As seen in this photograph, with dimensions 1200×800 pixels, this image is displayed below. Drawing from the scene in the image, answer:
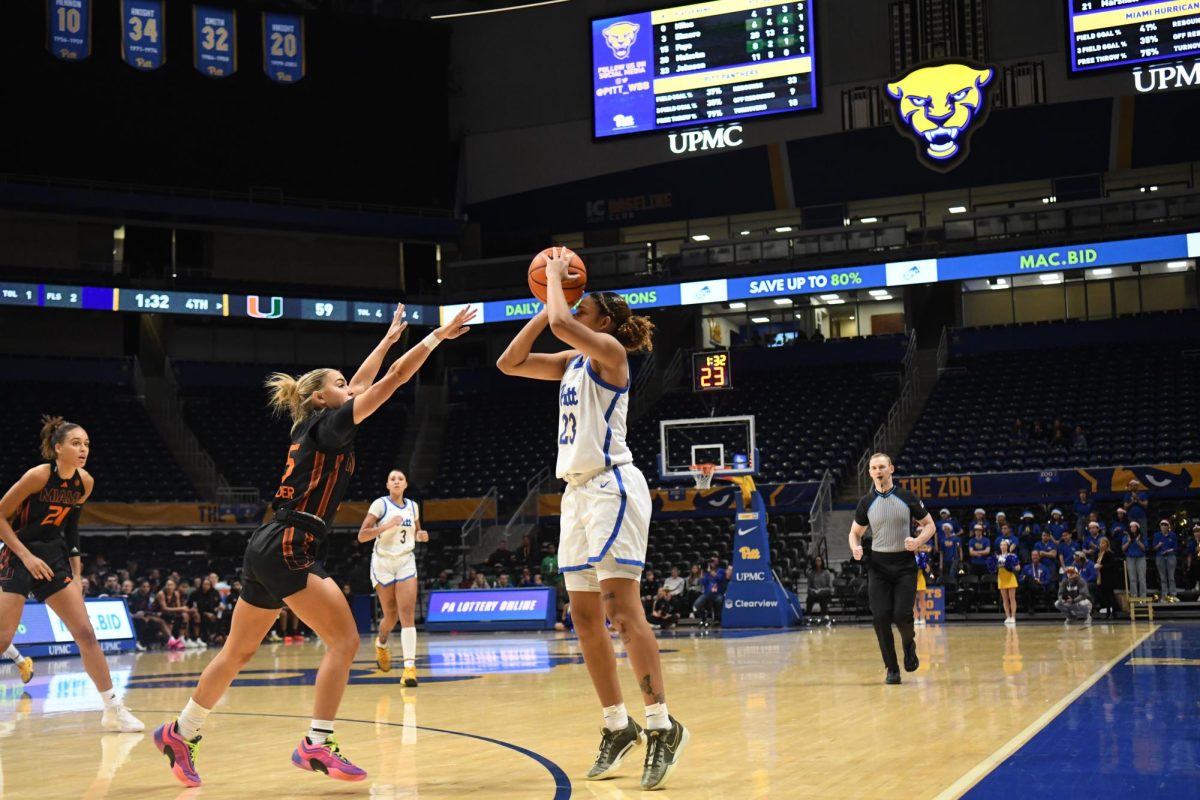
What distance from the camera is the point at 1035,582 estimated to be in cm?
2202

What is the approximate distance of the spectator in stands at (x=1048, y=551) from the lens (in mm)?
21734

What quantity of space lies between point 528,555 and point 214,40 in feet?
52.9

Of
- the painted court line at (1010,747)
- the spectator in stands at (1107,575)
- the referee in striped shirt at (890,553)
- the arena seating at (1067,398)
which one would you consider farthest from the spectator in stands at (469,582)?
the painted court line at (1010,747)

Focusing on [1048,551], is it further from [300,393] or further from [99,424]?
[99,424]

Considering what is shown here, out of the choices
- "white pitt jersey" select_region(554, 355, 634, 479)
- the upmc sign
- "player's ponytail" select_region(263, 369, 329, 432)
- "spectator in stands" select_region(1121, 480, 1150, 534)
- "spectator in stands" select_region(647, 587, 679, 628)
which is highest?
the upmc sign

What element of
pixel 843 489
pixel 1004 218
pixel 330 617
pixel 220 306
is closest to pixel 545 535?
pixel 843 489

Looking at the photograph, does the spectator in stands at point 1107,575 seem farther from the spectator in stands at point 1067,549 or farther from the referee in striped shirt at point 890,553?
the referee in striped shirt at point 890,553

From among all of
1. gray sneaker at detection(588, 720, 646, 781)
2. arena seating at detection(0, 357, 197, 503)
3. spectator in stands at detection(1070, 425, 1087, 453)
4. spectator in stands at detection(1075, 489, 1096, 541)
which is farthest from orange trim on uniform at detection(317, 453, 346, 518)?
arena seating at detection(0, 357, 197, 503)

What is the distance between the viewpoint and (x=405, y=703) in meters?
10.0

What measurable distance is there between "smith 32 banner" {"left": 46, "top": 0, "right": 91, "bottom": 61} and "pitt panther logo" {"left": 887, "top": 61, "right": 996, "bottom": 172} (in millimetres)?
19764

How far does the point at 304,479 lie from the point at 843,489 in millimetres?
23855

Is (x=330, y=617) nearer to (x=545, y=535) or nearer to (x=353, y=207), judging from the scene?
(x=545, y=535)

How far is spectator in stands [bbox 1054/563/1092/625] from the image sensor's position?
20.6m

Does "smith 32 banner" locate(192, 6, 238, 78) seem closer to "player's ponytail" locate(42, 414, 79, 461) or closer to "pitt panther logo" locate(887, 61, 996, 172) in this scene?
"pitt panther logo" locate(887, 61, 996, 172)
